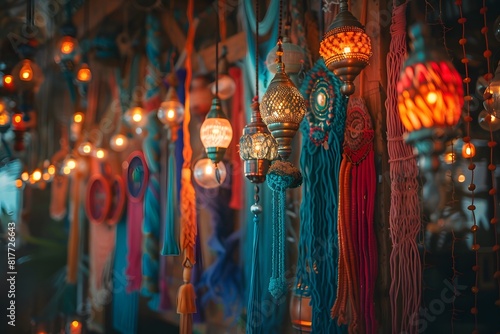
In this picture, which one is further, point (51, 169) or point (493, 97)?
point (51, 169)

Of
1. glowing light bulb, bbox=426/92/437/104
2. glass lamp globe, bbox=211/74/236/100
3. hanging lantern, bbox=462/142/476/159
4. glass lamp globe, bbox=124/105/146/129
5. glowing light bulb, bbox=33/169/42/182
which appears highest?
glass lamp globe, bbox=211/74/236/100

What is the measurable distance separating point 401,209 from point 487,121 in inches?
13.6

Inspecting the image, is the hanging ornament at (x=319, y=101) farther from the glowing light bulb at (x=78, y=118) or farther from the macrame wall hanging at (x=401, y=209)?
the glowing light bulb at (x=78, y=118)

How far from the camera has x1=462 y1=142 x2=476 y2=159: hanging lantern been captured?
1.44 m

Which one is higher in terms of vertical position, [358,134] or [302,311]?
[358,134]

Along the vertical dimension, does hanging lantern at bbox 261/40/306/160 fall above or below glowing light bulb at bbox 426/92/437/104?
above

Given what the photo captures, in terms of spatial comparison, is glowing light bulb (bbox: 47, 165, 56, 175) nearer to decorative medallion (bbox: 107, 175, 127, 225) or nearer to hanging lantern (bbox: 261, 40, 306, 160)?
decorative medallion (bbox: 107, 175, 127, 225)

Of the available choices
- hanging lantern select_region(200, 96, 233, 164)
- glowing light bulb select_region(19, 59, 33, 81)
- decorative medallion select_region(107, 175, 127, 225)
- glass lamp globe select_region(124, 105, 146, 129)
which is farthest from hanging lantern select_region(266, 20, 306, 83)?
decorative medallion select_region(107, 175, 127, 225)

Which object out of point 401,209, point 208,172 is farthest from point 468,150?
point 208,172

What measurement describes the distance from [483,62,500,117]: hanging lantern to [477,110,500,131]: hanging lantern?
6 centimetres

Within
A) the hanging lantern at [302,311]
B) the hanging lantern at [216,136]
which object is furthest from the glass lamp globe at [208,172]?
the hanging lantern at [302,311]

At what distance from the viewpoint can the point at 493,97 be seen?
4.31 feet

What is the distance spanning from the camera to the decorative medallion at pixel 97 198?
11.7ft

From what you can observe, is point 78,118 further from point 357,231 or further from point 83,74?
point 357,231
